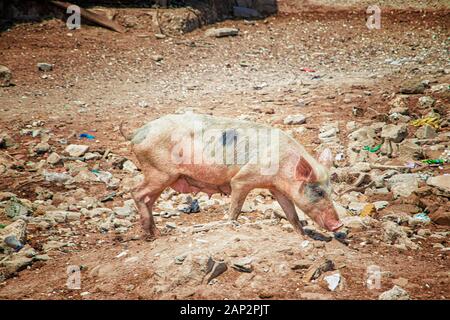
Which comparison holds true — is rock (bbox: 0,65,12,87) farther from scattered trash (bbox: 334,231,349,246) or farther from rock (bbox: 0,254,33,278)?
scattered trash (bbox: 334,231,349,246)

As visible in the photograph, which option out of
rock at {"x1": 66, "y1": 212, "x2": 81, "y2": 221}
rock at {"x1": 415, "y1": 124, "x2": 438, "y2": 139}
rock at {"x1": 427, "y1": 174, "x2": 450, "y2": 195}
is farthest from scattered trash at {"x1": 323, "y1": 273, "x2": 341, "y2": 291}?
rock at {"x1": 415, "y1": 124, "x2": 438, "y2": 139}

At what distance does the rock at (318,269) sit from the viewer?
4809 millimetres

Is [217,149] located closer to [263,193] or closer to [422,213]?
[263,193]

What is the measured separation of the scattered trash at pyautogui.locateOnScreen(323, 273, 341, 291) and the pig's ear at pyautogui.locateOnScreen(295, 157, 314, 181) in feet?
3.46

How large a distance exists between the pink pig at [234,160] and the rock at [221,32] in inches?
397

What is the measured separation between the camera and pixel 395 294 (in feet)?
14.7

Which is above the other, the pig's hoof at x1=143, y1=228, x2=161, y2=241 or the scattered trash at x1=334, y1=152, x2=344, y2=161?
the scattered trash at x1=334, y1=152, x2=344, y2=161

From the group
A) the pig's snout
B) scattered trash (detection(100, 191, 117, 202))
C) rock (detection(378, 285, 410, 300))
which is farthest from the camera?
scattered trash (detection(100, 191, 117, 202))

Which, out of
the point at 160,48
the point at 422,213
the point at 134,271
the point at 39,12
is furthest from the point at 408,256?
A: the point at 39,12

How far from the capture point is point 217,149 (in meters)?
5.68

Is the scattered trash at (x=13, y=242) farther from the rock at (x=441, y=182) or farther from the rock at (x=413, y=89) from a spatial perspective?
the rock at (x=413, y=89)

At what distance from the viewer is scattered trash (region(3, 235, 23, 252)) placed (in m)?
5.85

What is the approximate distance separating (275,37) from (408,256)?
11.2 m

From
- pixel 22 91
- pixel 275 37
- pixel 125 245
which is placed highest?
pixel 275 37
